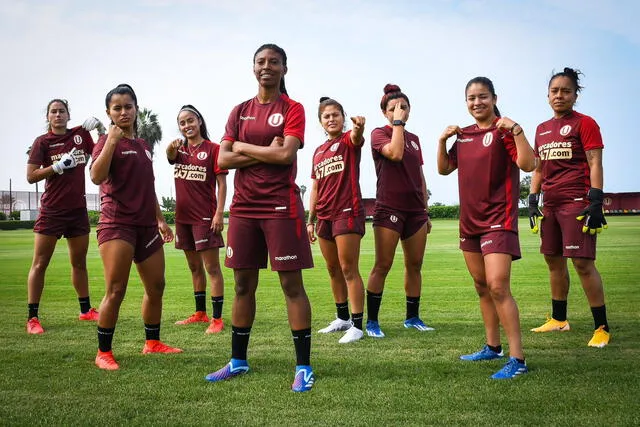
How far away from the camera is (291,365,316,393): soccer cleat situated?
14.7ft

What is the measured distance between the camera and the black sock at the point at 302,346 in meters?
4.76

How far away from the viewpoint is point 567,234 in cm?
635

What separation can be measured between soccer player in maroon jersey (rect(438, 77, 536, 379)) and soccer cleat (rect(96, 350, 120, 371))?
10.3 ft

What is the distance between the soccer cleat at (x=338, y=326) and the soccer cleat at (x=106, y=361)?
2430 mm

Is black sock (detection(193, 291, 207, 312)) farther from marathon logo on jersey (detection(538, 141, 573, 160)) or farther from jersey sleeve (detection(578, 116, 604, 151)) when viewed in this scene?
jersey sleeve (detection(578, 116, 604, 151))

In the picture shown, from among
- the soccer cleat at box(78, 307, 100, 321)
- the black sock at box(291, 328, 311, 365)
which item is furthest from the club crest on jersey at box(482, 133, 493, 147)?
the soccer cleat at box(78, 307, 100, 321)

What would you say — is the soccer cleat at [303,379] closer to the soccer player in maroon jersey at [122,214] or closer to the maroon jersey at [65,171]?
the soccer player in maroon jersey at [122,214]

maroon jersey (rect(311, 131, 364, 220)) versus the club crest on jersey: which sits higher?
the club crest on jersey

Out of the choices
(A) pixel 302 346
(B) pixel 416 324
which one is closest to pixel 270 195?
(A) pixel 302 346

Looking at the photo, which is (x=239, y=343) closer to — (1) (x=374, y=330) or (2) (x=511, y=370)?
(1) (x=374, y=330)

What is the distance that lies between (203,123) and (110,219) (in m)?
2.73

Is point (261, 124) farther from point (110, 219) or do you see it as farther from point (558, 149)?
point (558, 149)

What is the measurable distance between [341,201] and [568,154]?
2.50 meters

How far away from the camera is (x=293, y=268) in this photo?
4.72 meters
